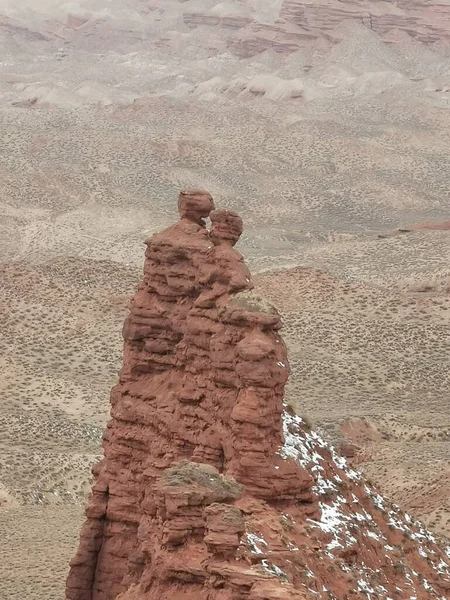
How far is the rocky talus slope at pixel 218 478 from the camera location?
15.8m

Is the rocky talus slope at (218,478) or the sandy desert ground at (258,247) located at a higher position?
the rocky talus slope at (218,478)

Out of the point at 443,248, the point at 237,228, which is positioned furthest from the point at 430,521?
the point at 443,248

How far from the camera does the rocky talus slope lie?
51.7 ft

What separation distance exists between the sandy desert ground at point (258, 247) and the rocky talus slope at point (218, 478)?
8468 millimetres

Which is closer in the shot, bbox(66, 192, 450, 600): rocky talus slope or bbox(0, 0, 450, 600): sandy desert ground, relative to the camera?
bbox(66, 192, 450, 600): rocky talus slope

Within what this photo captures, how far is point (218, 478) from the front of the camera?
16.5 m

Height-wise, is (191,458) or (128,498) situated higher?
(191,458)

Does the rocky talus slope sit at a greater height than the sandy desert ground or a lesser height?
greater

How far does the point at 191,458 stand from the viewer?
1933cm

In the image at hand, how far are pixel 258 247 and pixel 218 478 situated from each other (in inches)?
3155

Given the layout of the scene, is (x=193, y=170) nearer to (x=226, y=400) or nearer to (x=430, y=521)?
(x=430, y=521)

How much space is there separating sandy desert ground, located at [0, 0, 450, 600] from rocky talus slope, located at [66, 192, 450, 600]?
8.47 m

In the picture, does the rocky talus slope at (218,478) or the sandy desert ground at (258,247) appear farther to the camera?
the sandy desert ground at (258,247)

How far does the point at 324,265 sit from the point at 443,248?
6876 millimetres
